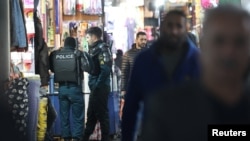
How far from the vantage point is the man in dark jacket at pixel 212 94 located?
3.78 ft

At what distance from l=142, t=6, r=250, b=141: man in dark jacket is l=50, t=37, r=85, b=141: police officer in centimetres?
301

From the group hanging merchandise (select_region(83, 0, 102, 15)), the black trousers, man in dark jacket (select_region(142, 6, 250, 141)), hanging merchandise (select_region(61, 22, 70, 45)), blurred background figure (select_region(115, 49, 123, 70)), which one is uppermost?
hanging merchandise (select_region(83, 0, 102, 15))

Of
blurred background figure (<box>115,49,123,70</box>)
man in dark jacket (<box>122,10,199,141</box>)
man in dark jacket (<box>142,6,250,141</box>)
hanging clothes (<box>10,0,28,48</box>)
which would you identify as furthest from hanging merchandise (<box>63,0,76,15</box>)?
man in dark jacket (<box>142,6,250,141</box>)

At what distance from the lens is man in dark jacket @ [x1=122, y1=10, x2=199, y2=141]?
189 cm

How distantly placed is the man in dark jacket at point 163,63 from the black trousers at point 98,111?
217 centimetres

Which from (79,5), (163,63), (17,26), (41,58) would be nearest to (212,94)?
(163,63)

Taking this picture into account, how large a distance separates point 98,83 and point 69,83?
24 cm

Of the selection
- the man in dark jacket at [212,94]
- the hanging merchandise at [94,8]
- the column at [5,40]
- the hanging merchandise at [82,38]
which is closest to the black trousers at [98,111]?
the hanging merchandise at [82,38]

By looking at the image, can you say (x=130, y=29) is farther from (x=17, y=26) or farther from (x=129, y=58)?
(x=17, y=26)

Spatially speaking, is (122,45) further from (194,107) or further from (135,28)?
(194,107)

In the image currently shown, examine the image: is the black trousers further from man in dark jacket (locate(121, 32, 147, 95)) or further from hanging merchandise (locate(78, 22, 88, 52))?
hanging merchandise (locate(78, 22, 88, 52))

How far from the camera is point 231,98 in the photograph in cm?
117

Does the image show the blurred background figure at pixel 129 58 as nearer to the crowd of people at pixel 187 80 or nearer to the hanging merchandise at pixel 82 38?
the crowd of people at pixel 187 80

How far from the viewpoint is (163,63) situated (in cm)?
192
